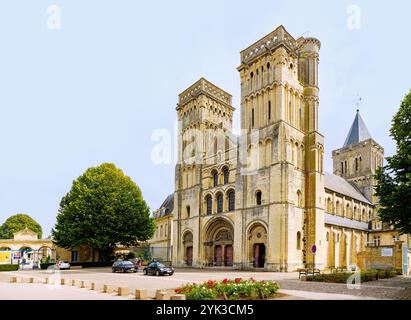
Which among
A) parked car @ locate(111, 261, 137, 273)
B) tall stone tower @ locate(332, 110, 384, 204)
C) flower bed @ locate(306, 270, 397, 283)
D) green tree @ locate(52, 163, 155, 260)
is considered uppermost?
tall stone tower @ locate(332, 110, 384, 204)

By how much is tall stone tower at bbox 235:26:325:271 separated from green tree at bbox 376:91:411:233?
1583 cm

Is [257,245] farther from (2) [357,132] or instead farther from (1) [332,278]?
(2) [357,132]

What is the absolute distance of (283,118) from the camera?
39125 millimetres

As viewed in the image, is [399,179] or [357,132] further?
[357,132]

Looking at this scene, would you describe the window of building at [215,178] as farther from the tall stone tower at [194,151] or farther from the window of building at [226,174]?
the window of building at [226,174]

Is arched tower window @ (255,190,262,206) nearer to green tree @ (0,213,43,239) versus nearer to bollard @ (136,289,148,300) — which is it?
bollard @ (136,289,148,300)

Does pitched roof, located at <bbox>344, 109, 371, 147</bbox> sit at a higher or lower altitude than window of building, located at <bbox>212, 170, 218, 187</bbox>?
higher

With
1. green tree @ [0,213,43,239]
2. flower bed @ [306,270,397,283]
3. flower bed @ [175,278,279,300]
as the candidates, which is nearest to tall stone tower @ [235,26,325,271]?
flower bed @ [306,270,397,283]

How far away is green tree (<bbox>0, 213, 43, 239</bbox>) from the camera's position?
8212 cm

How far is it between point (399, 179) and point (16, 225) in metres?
82.6

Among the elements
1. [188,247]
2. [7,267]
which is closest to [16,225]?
[7,267]

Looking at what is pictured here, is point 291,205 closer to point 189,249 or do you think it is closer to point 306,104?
point 306,104

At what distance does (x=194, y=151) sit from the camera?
50438mm

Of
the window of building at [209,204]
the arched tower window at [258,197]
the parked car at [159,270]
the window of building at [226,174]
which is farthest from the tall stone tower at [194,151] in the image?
the parked car at [159,270]
